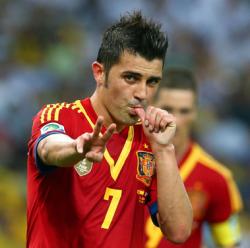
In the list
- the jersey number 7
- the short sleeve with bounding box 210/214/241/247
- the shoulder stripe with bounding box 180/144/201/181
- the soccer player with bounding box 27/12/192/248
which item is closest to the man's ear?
the soccer player with bounding box 27/12/192/248

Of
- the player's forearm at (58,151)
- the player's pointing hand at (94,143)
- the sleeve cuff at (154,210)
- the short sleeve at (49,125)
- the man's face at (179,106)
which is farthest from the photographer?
the man's face at (179,106)

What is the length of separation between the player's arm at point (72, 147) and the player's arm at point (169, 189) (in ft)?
1.92

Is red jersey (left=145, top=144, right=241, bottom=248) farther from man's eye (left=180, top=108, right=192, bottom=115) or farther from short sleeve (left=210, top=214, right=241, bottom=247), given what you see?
man's eye (left=180, top=108, right=192, bottom=115)

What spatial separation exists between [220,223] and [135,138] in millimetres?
2654

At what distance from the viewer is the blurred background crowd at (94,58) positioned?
10.3 metres

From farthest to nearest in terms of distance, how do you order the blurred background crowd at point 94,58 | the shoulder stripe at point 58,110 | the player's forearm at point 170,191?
the blurred background crowd at point 94,58 < the player's forearm at point 170,191 < the shoulder stripe at point 58,110

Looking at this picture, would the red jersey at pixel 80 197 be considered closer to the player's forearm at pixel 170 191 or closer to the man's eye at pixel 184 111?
the player's forearm at pixel 170 191

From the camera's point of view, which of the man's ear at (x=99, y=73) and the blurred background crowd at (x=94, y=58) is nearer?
the man's ear at (x=99, y=73)

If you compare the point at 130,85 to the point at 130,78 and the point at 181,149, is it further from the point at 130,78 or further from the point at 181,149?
the point at 181,149

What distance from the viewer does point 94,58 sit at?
11.1m

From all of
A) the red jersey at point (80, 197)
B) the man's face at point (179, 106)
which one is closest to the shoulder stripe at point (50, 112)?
the red jersey at point (80, 197)

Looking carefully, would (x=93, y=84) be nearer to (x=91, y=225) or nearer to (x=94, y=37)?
(x=94, y=37)

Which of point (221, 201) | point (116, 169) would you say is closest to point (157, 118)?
point (116, 169)

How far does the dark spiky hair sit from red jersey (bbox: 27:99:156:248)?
331 mm
